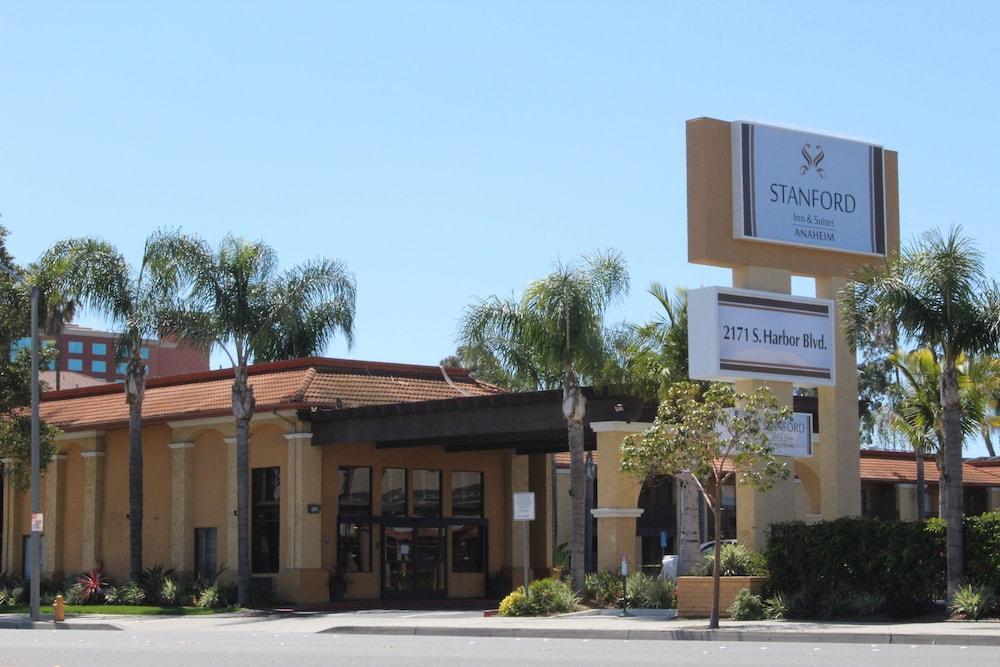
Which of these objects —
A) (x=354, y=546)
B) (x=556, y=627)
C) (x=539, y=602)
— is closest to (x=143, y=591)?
(x=354, y=546)

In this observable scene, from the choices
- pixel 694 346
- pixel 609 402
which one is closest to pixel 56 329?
pixel 609 402

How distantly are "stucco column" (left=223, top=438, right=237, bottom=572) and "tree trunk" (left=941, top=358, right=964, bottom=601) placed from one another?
20465 mm

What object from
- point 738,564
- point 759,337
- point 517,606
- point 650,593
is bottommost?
point 517,606

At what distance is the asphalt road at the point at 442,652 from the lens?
1753cm

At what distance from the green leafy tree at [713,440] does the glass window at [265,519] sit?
1572 cm

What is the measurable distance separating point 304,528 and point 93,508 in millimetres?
9276

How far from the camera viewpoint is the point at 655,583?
3059cm

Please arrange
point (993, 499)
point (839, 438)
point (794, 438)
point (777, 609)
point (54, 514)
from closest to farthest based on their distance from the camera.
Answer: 1. point (777, 609)
2. point (794, 438)
3. point (839, 438)
4. point (54, 514)
5. point (993, 499)

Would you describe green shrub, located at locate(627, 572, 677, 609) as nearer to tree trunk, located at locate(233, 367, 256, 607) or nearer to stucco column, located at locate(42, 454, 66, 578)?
tree trunk, located at locate(233, 367, 256, 607)

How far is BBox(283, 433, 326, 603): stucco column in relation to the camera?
125ft

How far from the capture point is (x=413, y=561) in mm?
40812

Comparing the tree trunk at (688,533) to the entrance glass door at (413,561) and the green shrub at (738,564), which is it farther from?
the entrance glass door at (413,561)

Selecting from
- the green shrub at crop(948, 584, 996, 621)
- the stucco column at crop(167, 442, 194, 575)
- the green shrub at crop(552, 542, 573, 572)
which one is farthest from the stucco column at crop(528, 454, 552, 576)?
the green shrub at crop(948, 584, 996, 621)

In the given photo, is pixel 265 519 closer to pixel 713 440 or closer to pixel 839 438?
pixel 839 438
